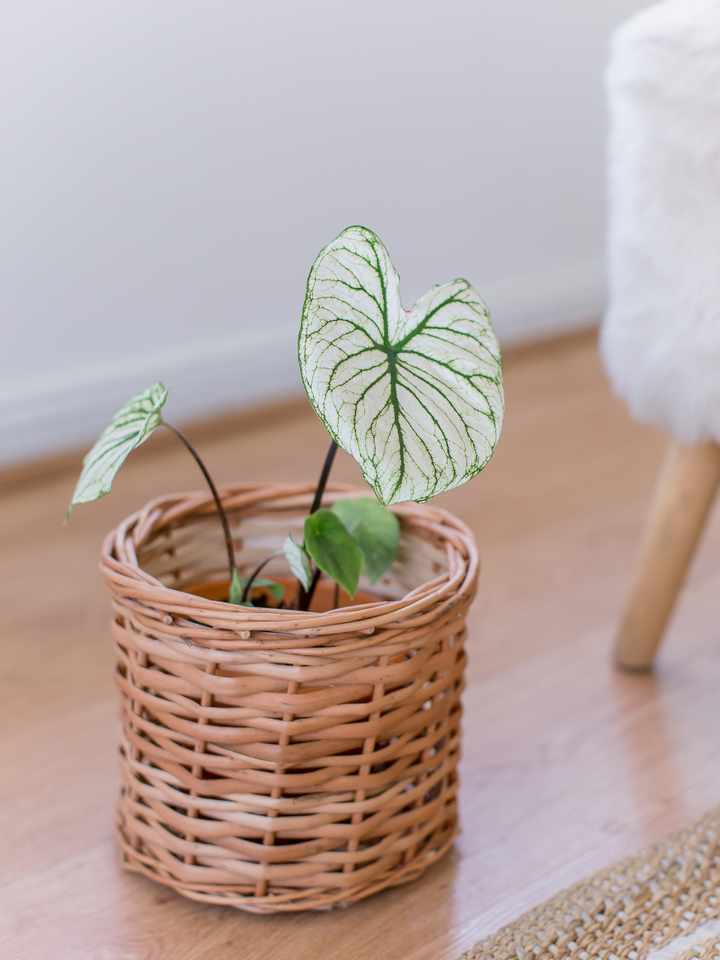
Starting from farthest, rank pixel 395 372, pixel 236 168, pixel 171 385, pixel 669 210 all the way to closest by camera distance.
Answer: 1. pixel 236 168
2. pixel 171 385
3. pixel 669 210
4. pixel 395 372

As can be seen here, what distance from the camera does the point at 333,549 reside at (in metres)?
0.59

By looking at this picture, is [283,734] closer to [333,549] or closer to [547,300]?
[333,549]

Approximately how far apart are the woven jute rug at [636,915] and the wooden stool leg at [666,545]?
26 cm

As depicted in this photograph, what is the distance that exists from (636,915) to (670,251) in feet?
1.69

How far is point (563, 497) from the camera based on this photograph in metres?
1.39

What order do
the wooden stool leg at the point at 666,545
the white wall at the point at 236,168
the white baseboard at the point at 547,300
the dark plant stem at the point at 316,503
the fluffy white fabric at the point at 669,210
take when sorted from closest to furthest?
the dark plant stem at the point at 316,503 < the fluffy white fabric at the point at 669,210 < the wooden stool leg at the point at 666,545 < the white wall at the point at 236,168 < the white baseboard at the point at 547,300

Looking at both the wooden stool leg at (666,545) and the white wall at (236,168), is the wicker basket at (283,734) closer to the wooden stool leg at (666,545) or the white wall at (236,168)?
the wooden stool leg at (666,545)

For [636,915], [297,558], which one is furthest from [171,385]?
[636,915]

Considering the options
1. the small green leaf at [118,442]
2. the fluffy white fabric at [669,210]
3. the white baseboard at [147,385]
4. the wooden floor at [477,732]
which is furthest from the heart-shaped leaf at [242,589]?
the white baseboard at [147,385]

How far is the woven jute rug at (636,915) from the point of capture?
2.02ft

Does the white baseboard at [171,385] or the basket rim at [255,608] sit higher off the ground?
the basket rim at [255,608]

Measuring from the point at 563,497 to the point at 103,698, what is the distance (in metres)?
0.75

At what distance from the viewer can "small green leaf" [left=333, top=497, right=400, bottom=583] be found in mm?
670

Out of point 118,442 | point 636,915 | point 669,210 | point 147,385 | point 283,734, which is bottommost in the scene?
point 147,385
